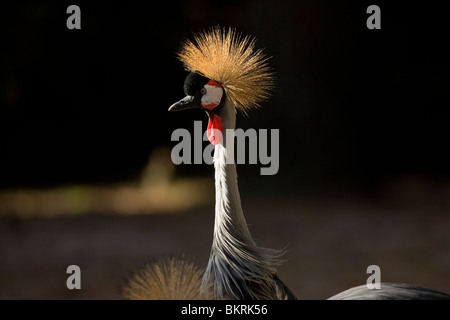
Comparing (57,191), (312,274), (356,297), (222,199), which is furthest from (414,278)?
(57,191)

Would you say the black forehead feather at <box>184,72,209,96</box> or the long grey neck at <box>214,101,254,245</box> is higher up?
the black forehead feather at <box>184,72,209,96</box>

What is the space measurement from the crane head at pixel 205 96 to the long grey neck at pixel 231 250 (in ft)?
0.06

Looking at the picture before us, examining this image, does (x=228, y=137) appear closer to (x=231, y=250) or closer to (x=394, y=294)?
(x=231, y=250)

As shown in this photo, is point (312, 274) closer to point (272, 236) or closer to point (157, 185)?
point (272, 236)

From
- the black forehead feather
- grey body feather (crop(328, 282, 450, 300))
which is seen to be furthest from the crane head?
grey body feather (crop(328, 282, 450, 300))

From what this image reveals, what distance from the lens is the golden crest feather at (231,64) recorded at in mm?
1420

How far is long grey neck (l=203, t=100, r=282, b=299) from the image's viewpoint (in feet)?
4.61

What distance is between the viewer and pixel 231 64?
1.42 metres

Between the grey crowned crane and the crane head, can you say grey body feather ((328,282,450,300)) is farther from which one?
the crane head

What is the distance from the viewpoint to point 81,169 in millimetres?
4965

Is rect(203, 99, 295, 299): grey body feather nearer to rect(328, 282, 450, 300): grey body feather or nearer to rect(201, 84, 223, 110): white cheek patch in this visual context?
rect(201, 84, 223, 110): white cheek patch

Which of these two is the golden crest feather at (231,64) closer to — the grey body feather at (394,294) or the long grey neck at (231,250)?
the long grey neck at (231,250)

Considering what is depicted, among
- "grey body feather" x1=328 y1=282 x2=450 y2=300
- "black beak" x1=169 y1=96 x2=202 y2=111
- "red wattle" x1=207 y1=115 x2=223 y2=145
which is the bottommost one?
"grey body feather" x1=328 y1=282 x2=450 y2=300

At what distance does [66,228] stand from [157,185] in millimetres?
926
